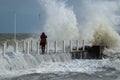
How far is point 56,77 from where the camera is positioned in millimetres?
19609

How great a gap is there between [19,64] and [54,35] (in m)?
23.9

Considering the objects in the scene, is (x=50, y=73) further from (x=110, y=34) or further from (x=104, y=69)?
(x=110, y=34)

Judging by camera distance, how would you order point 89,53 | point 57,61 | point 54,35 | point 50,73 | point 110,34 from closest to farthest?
point 50,73
point 57,61
point 89,53
point 110,34
point 54,35

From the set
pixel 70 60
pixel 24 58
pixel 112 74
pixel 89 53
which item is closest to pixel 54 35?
pixel 89 53

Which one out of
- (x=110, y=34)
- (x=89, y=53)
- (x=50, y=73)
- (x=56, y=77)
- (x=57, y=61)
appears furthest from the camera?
(x=110, y=34)

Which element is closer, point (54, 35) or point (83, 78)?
point (83, 78)

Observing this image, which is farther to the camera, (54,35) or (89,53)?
(54,35)

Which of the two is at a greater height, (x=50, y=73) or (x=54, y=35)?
(x=54, y=35)

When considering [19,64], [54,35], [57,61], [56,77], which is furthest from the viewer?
[54,35]

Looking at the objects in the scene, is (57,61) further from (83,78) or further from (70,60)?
(83,78)

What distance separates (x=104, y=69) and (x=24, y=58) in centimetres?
484

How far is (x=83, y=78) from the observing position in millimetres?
19719

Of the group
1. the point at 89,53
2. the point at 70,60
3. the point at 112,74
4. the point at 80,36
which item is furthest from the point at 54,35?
the point at 112,74

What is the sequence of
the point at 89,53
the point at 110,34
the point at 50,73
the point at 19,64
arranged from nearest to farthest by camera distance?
1. the point at 50,73
2. the point at 19,64
3. the point at 89,53
4. the point at 110,34
